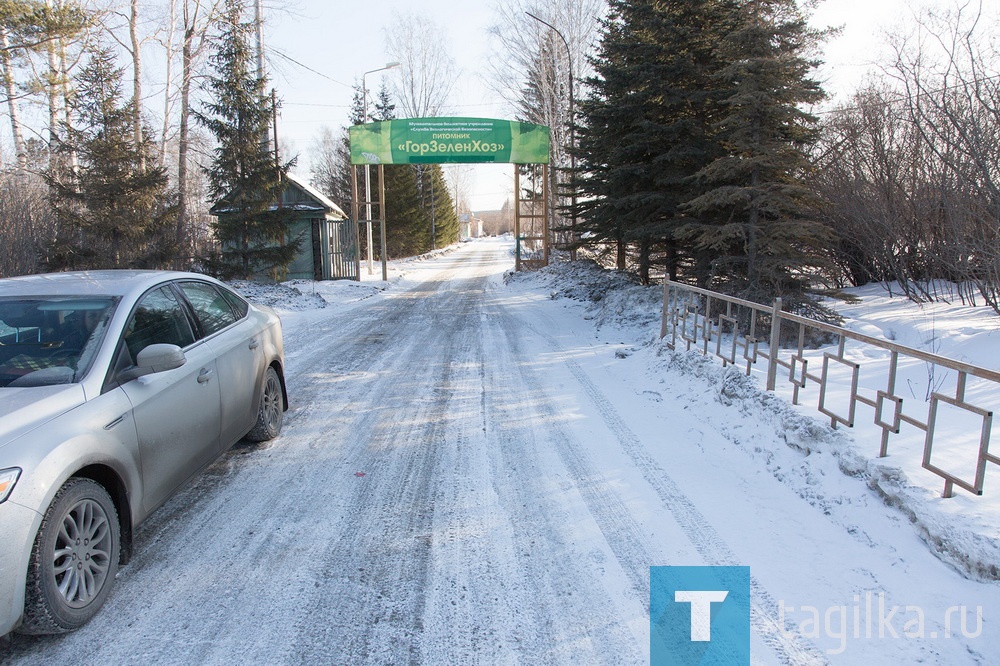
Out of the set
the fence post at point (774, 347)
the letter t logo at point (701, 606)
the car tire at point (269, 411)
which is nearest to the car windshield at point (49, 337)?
the car tire at point (269, 411)

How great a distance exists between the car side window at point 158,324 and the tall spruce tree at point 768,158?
810 cm

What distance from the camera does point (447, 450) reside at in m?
5.29

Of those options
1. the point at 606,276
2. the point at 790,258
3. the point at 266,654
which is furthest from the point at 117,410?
the point at 606,276

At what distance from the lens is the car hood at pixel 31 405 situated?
2.63m

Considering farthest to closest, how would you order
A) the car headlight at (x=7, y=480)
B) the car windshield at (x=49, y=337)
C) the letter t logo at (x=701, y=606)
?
the car windshield at (x=49, y=337) < the letter t logo at (x=701, y=606) < the car headlight at (x=7, y=480)

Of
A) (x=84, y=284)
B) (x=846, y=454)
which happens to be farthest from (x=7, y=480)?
(x=846, y=454)

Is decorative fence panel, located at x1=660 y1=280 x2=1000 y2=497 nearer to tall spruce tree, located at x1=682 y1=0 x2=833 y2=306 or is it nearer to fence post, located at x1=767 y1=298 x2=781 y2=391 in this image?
fence post, located at x1=767 y1=298 x2=781 y2=391

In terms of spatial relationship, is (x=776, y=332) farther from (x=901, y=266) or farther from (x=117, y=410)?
(x=901, y=266)

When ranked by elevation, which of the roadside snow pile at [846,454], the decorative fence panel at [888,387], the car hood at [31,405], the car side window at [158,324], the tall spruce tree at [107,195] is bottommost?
the roadside snow pile at [846,454]

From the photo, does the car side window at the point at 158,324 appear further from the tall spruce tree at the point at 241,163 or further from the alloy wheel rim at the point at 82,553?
the tall spruce tree at the point at 241,163

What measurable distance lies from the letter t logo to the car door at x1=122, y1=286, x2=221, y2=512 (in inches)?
115

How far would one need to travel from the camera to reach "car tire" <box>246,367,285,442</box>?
5227 millimetres

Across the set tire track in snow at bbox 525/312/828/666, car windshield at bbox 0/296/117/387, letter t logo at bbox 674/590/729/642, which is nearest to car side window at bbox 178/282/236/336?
car windshield at bbox 0/296/117/387

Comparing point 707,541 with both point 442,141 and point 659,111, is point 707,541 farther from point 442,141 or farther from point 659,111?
point 442,141
